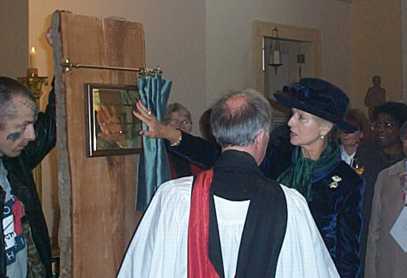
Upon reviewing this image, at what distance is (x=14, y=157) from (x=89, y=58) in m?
0.44

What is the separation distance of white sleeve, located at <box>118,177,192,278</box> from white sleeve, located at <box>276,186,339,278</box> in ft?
0.95

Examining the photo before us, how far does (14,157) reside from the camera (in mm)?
2236

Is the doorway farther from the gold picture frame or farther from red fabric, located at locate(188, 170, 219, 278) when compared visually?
red fabric, located at locate(188, 170, 219, 278)

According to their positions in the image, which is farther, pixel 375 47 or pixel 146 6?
pixel 375 47

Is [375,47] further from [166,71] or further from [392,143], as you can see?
[392,143]

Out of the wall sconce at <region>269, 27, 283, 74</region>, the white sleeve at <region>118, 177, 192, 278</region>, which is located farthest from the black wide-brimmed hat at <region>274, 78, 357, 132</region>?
the wall sconce at <region>269, 27, 283, 74</region>

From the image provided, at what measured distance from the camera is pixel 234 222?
1.83 metres

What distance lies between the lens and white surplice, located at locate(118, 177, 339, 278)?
1832 mm

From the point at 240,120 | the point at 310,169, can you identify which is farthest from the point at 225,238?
the point at 310,169

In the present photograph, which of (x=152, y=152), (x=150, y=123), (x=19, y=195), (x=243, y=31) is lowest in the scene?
(x=19, y=195)

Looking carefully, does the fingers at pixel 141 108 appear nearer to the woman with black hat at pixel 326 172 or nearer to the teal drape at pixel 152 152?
the teal drape at pixel 152 152

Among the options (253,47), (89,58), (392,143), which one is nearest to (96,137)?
(89,58)

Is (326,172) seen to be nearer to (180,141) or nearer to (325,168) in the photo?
(325,168)

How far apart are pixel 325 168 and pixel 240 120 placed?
2.19 ft
